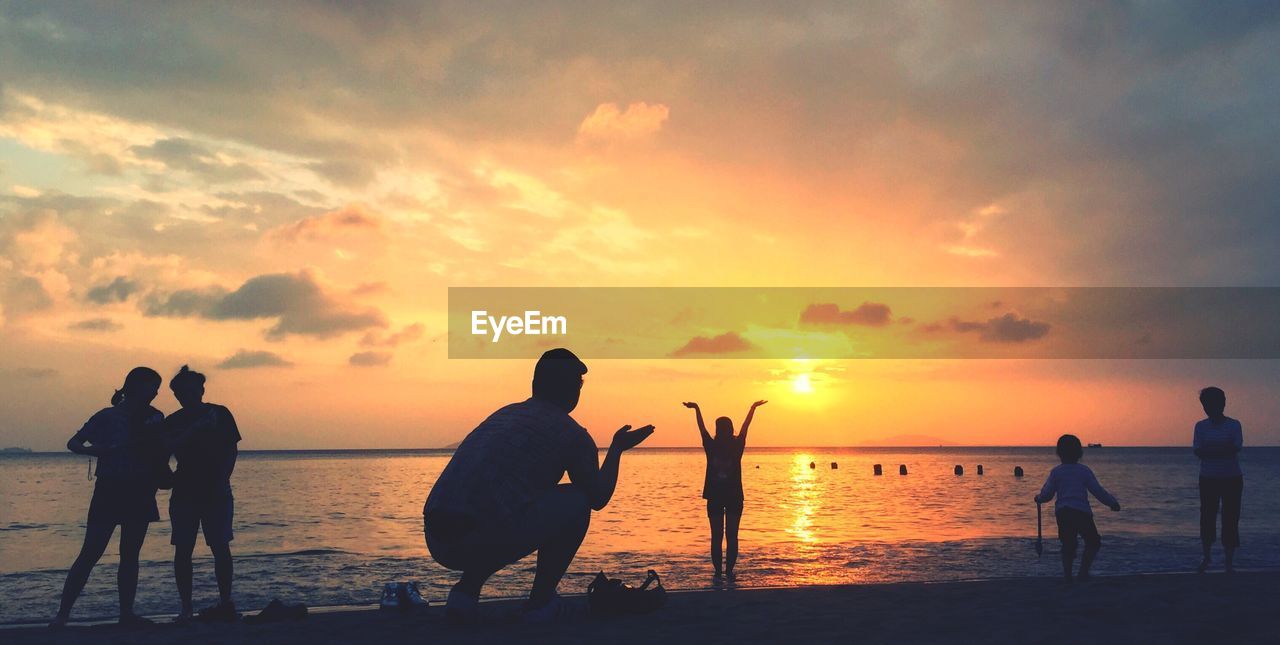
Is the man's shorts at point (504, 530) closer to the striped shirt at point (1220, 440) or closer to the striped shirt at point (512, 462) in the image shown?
the striped shirt at point (512, 462)

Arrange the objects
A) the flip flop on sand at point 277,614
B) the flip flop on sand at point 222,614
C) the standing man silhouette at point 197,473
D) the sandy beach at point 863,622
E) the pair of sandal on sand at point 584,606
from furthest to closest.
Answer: the standing man silhouette at point 197,473 < the flip flop on sand at point 222,614 < the flip flop on sand at point 277,614 < the pair of sandal on sand at point 584,606 < the sandy beach at point 863,622

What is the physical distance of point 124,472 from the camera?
7559 millimetres

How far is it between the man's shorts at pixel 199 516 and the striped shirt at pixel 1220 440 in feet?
36.3

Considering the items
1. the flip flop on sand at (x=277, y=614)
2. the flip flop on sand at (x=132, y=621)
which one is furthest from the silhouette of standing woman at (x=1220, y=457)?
the flip flop on sand at (x=132, y=621)

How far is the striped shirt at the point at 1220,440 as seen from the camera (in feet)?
35.1

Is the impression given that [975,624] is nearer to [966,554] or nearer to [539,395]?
[539,395]

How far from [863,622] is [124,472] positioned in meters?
6.44

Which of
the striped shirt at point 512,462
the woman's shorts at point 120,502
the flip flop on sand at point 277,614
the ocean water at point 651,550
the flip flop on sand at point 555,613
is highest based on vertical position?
the striped shirt at point 512,462

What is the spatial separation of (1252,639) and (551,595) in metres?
4.97

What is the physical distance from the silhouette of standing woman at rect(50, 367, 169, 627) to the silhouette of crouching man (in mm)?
3079

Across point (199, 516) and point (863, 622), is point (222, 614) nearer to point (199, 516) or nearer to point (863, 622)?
point (199, 516)

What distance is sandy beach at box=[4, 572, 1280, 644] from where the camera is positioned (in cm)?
625

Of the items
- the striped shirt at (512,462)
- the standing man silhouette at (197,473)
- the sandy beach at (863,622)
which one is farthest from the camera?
the standing man silhouette at (197,473)

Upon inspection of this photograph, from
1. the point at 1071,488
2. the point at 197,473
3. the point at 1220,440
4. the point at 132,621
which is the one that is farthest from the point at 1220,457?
the point at 132,621
